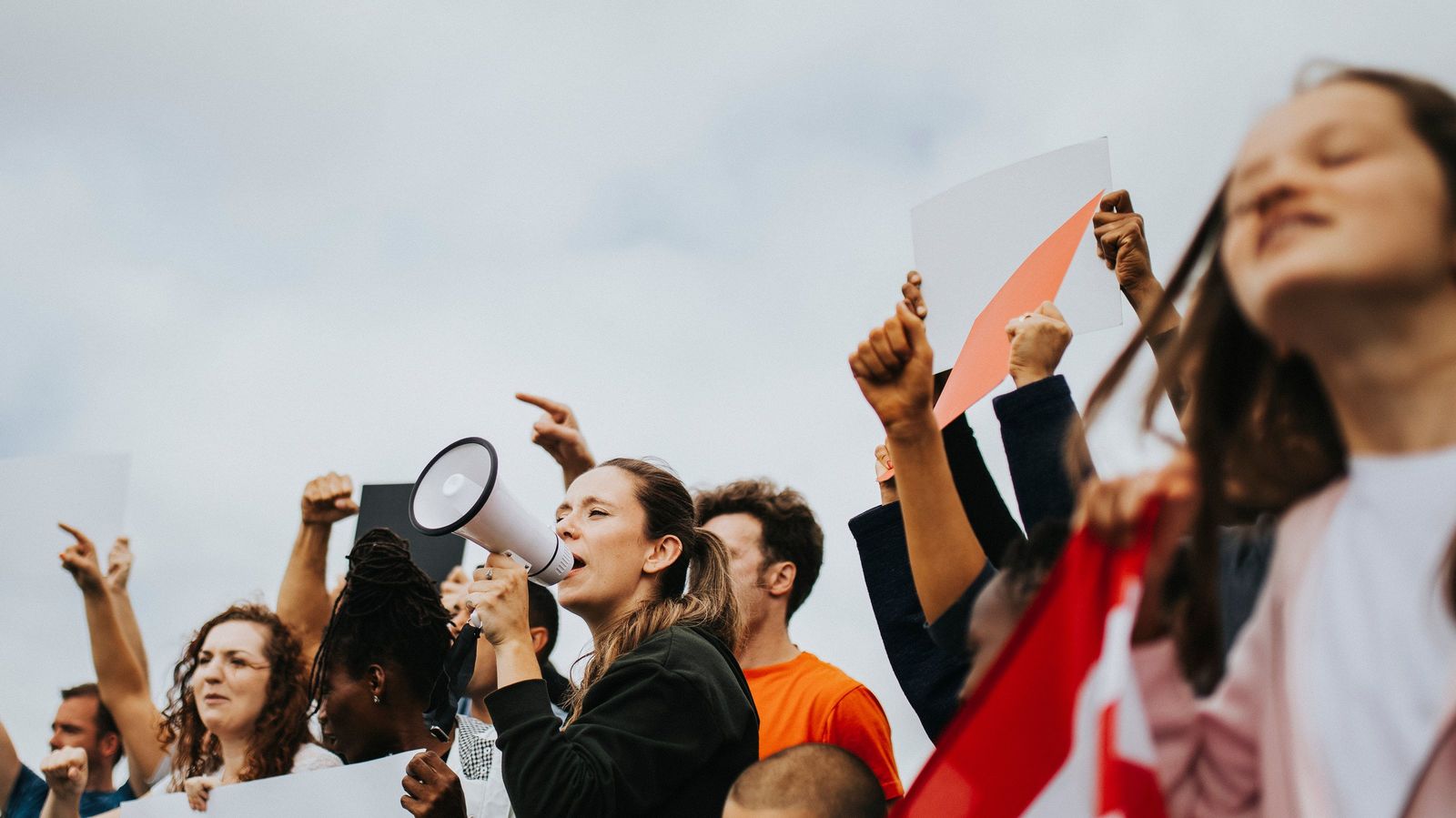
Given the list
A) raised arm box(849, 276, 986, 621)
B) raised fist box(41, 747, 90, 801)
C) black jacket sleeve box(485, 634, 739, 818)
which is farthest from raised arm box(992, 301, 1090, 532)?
raised fist box(41, 747, 90, 801)

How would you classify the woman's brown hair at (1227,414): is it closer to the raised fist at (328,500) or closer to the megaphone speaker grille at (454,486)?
the megaphone speaker grille at (454,486)

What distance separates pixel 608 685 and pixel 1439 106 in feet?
6.58

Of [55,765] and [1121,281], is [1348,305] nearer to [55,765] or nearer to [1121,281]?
[1121,281]

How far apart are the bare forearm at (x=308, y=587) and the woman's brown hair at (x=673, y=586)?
144cm

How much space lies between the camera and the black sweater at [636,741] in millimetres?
2553

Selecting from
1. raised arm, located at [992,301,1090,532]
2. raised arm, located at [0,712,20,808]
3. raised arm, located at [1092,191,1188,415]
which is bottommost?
raised arm, located at [0,712,20,808]

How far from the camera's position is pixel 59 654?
13.5 feet

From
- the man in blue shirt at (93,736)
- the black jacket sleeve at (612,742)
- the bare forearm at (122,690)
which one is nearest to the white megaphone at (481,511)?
the black jacket sleeve at (612,742)

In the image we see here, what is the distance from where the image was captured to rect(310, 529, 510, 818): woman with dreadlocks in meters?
3.64

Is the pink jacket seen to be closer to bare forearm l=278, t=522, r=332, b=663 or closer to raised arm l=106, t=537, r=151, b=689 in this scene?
bare forearm l=278, t=522, r=332, b=663

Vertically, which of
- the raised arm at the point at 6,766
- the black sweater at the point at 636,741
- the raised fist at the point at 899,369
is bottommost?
the raised arm at the point at 6,766

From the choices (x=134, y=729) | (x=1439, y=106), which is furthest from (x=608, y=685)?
(x=134, y=729)

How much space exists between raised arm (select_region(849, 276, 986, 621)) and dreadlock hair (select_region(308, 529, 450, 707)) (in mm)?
2080

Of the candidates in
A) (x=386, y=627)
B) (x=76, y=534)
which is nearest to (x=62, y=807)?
(x=76, y=534)
